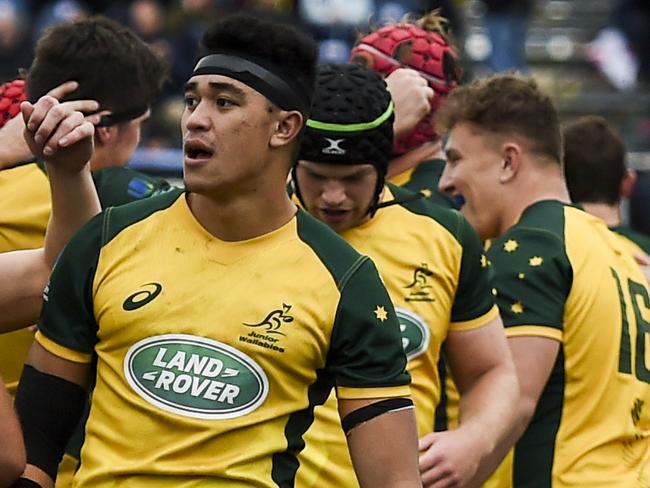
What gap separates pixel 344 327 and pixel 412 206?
49.5 inches

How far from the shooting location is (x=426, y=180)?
568 cm

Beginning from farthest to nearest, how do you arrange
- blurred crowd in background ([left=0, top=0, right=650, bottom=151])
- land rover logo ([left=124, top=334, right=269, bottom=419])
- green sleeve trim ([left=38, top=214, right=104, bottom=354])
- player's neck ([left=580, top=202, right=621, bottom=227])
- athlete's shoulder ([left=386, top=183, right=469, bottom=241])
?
blurred crowd in background ([left=0, top=0, right=650, bottom=151]) < player's neck ([left=580, top=202, right=621, bottom=227]) < athlete's shoulder ([left=386, top=183, right=469, bottom=241]) < green sleeve trim ([left=38, top=214, right=104, bottom=354]) < land rover logo ([left=124, top=334, right=269, bottom=419])

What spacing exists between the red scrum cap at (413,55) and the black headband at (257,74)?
1948 millimetres

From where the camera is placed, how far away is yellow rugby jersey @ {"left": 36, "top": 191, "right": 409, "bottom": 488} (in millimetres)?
3656

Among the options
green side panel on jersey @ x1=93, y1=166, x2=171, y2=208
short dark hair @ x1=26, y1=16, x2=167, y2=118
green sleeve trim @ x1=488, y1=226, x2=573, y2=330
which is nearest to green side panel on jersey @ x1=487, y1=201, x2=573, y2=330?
green sleeve trim @ x1=488, y1=226, x2=573, y2=330

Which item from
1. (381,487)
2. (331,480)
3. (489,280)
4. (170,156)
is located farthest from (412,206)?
(170,156)

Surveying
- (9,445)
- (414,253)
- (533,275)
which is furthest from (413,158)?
(9,445)

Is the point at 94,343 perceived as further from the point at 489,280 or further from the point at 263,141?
the point at 489,280

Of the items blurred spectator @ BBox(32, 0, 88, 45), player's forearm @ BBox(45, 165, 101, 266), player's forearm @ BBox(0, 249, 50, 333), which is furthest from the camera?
blurred spectator @ BBox(32, 0, 88, 45)

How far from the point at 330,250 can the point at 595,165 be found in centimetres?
284

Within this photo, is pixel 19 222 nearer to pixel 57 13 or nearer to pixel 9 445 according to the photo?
pixel 9 445

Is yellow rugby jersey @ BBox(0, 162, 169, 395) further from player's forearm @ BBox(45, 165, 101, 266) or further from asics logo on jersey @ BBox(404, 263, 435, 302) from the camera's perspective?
asics logo on jersey @ BBox(404, 263, 435, 302)

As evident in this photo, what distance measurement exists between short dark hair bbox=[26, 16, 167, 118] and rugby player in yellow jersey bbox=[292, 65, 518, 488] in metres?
0.57

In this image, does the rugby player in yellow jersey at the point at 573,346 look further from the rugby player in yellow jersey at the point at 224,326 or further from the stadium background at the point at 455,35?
the stadium background at the point at 455,35
